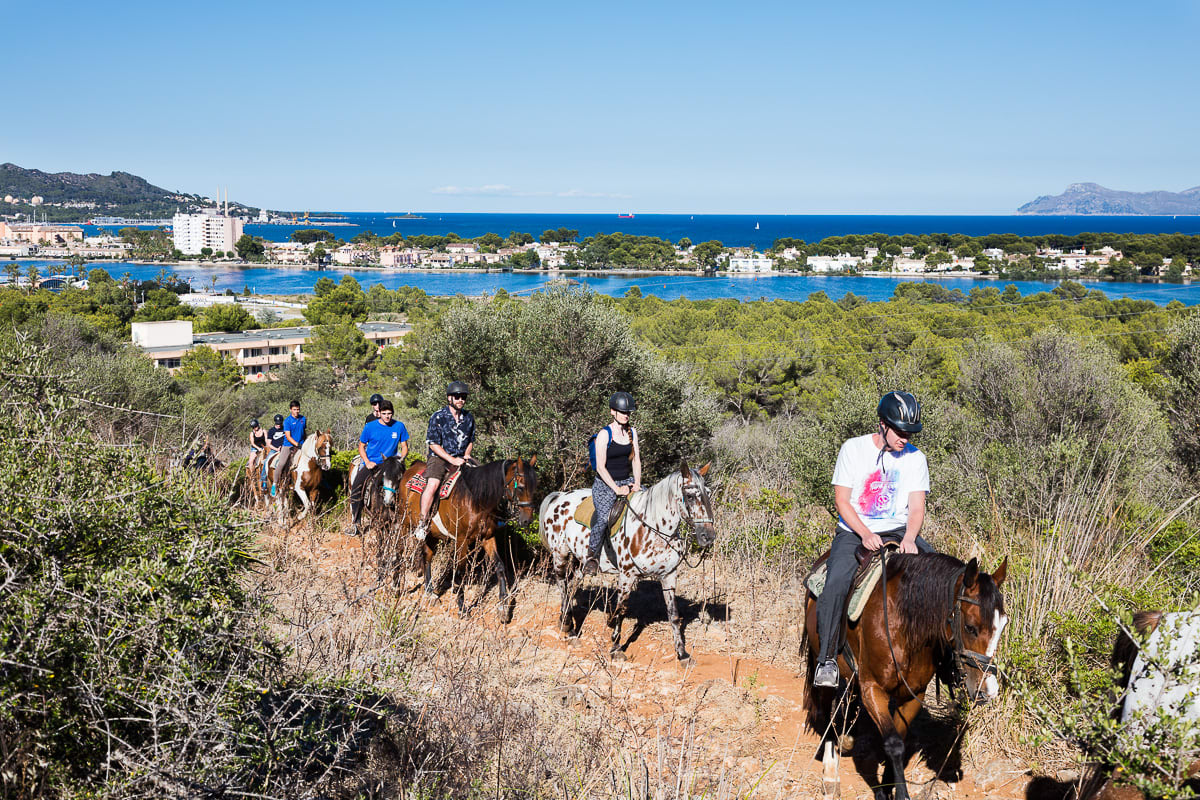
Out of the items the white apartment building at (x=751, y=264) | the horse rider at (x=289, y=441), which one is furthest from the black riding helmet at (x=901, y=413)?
the white apartment building at (x=751, y=264)

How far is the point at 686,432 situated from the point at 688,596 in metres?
8.42

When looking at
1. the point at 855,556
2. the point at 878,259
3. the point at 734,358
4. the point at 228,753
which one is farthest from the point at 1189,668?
the point at 878,259

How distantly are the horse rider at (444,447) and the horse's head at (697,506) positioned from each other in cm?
297

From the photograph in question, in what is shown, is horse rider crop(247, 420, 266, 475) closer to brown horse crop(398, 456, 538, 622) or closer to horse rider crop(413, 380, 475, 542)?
brown horse crop(398, 456, 538, 622)

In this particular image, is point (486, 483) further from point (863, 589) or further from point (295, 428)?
point (295, 428)

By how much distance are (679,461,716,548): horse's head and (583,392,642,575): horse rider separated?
2.20ft

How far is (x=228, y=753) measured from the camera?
3484 millimetres

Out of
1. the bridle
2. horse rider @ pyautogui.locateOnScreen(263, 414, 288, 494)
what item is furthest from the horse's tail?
horse rider @ pyautogui.locateOnScreen(263, 414, 288, 494)

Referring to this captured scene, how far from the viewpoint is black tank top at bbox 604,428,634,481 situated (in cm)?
758

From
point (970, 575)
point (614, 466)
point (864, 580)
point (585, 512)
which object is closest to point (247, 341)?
point (585, 512)

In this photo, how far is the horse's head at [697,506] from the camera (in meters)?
6.61

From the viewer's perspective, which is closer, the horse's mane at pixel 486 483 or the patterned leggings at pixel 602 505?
the patterned leggings at pixel 602 505

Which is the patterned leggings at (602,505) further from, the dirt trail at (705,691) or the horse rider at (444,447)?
the horse rider at (444,447)

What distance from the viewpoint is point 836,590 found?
5.22 meters
